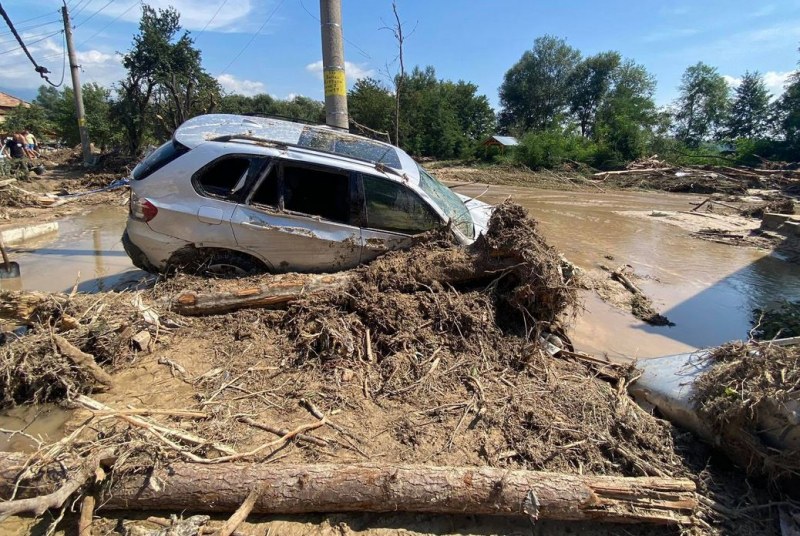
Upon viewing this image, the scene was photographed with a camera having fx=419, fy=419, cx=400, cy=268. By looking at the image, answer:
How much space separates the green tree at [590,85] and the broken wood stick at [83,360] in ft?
170

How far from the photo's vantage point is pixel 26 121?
104ft

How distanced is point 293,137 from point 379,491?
4205 mm

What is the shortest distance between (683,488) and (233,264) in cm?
462

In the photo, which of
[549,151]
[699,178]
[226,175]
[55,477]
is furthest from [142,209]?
[549,151]

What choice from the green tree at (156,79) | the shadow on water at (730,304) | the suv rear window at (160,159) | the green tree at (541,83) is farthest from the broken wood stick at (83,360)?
the green tree at (541,83)

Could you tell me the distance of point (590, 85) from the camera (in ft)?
160

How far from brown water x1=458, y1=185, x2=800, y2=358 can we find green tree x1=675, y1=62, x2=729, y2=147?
45.6 meters

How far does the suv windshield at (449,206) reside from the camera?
510 centimetres

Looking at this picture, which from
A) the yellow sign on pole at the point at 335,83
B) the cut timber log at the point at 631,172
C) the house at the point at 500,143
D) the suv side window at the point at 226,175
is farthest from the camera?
the house at the point at 500,143

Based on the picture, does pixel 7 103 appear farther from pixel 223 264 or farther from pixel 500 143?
pixel 223 264

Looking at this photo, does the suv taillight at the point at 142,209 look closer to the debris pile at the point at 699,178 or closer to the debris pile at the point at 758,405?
the debris pile at the point at 758,405

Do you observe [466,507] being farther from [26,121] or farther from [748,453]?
[26,121]

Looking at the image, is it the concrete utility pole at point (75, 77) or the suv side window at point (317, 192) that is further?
the concrete utility pole at point (75, 77)

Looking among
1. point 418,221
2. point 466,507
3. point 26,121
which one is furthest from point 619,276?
point 26,121
